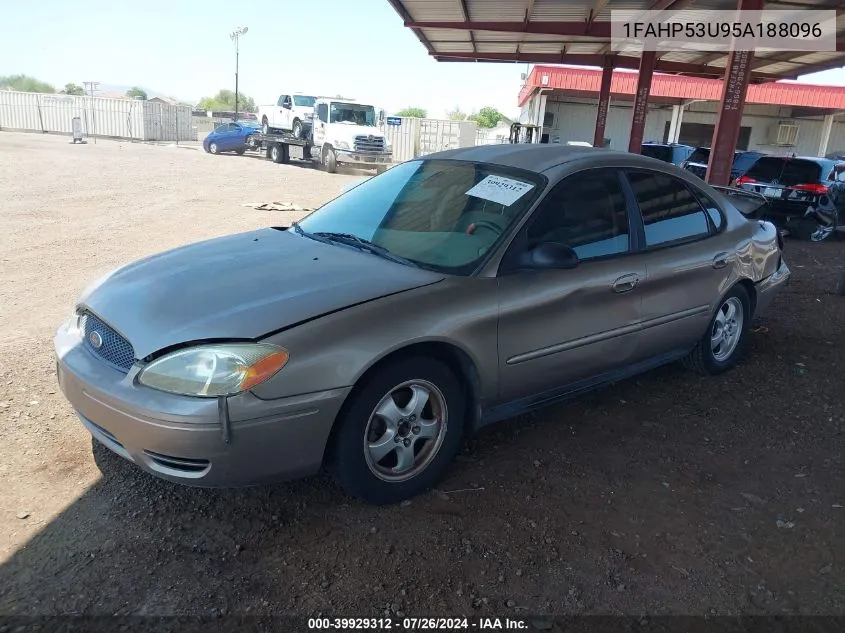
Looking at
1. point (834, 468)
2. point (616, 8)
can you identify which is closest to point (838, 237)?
point (616, 8)

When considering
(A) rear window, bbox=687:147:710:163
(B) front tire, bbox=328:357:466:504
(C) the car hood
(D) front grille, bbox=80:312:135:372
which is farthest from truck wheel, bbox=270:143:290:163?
(B) front tire, bbox=328:357:466:504

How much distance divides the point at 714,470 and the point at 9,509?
3449 mm

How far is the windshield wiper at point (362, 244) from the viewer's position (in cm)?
A: 326

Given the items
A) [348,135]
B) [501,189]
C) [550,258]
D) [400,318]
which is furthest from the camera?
[348,135]

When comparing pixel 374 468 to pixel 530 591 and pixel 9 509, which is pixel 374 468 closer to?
pixel 530 591

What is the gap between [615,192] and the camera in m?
3.79

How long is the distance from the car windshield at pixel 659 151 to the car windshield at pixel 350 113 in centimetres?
1181

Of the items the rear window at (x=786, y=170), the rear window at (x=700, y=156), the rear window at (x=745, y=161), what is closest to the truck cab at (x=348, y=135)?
the rear window at (x=700, y=156)

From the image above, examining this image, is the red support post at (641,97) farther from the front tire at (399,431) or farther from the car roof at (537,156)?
the front tire at (399,431)

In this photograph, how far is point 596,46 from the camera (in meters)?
19.6

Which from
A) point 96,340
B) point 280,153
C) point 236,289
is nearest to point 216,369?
point 236,289

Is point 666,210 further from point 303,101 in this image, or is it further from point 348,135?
point 303,101

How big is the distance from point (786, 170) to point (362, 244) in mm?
11960

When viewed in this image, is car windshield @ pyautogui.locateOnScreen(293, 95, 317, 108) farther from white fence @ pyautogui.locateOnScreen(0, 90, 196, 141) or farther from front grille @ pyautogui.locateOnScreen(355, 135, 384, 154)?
white fence @ pyautogui.locateOnScreen(0, 90, 196, 141)
